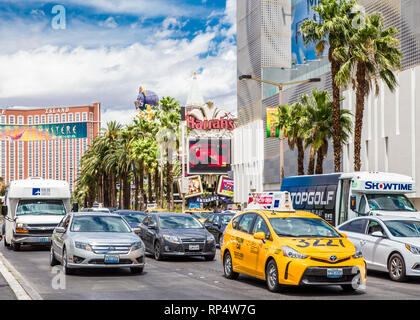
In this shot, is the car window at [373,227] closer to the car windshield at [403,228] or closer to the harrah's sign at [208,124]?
the car windshield at [403,228]

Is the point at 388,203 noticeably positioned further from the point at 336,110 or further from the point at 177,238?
the point at 336,110

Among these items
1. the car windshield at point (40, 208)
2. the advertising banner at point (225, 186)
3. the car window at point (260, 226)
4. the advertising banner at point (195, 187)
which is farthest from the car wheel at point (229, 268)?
the advertising banner at point (195, 187)

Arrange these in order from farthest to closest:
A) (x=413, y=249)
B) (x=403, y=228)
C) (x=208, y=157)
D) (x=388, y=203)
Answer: (x=208, y=157) < (x=388, y=203) < (x=403, y=228) < (x=413, y=249)

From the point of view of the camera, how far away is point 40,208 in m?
25.2

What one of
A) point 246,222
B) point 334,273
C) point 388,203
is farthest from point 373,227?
point 388,203

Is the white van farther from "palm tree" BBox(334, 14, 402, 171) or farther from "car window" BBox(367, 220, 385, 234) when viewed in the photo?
"palm tree" BBox(334, 14, 402, 171)

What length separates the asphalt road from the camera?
Answer: 11.8m

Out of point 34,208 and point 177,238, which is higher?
point 34,208

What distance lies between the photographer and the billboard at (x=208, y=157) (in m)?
100

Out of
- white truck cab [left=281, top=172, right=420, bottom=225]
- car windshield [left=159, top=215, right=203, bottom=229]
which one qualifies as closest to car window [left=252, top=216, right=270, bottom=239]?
car windshield [left=159, top=215, right=203, bottom=229]

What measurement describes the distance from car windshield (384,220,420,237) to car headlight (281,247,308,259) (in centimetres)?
475

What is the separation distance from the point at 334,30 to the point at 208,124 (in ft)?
222

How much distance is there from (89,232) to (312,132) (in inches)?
970
